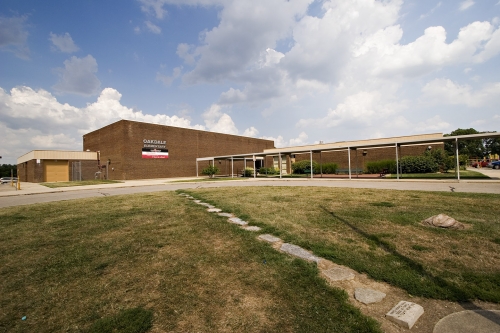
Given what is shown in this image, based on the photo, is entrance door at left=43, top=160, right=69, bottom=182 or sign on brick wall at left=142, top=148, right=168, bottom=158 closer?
entrance door at left=43, top=160, right=69, bottom=182

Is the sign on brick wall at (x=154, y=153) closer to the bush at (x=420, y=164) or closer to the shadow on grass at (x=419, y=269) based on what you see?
the bush at (x=420, y=164)

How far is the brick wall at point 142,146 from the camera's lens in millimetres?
31098

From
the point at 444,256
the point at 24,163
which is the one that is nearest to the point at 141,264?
the point at 444,256

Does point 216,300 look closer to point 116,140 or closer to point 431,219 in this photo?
point 431,219

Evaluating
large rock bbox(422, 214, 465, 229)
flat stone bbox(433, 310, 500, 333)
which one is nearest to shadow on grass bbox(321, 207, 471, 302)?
flat stone bbox(433, 310, 500, 333)

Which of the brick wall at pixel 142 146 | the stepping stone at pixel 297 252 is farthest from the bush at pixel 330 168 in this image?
the stepping stone at pixel 297 252

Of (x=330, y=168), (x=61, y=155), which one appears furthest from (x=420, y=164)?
(x=61, y=155)

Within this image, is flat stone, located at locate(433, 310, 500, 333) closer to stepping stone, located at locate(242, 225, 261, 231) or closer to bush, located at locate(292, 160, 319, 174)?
stepping stone, located at locate(242, 225, 261, 231)

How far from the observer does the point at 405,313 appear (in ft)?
7.77

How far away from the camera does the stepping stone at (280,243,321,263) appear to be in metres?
3.76

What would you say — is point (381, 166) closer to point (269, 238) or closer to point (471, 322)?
point (269, 238)

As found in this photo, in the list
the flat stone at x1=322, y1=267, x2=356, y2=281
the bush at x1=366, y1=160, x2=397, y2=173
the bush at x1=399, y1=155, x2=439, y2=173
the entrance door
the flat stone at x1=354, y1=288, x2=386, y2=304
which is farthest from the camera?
the entrance door

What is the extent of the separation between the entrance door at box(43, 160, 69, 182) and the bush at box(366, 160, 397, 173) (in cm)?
3869

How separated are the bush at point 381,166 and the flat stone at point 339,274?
2909 cm
